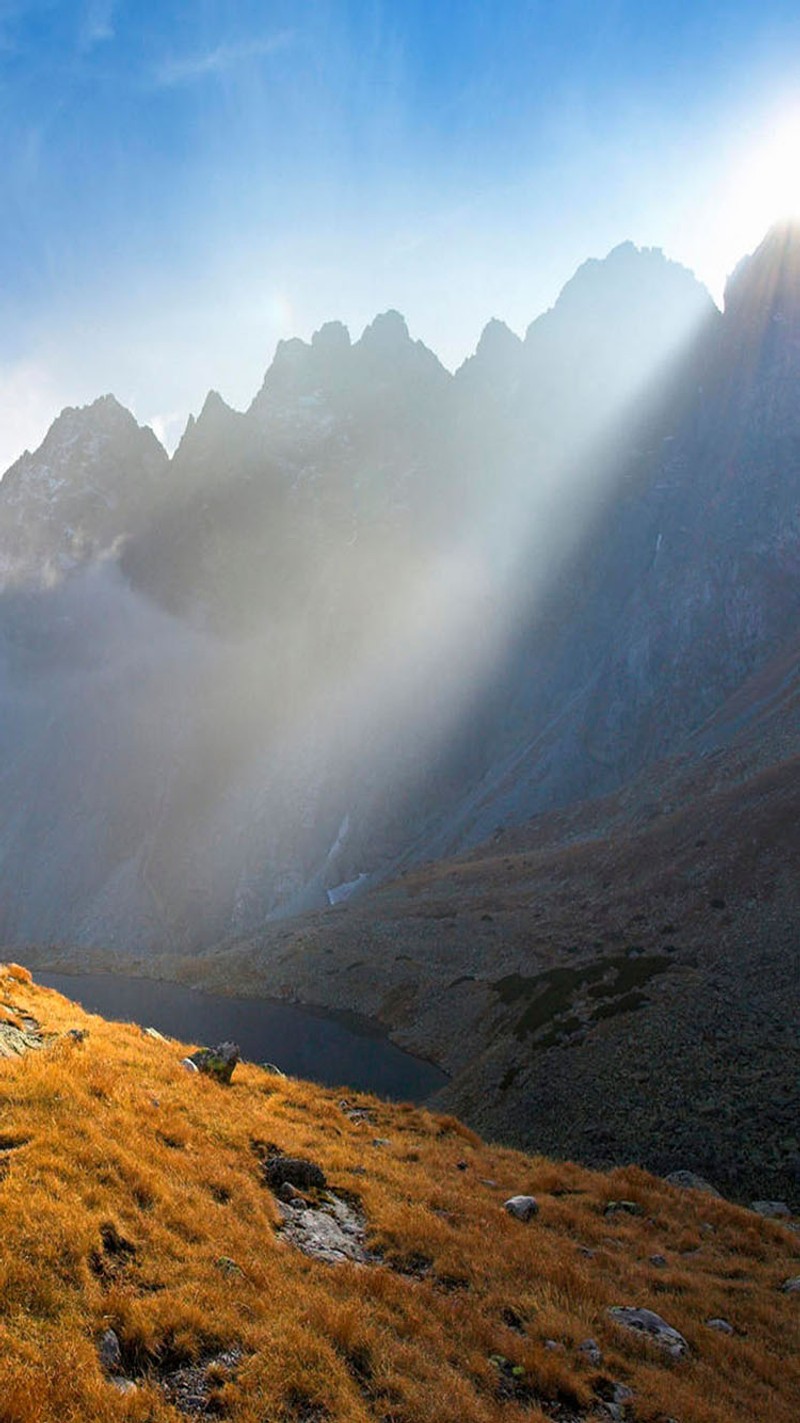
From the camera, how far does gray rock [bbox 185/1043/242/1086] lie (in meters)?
21.7

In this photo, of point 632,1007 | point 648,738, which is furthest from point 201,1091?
point 648,738

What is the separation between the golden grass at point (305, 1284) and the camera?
8219 mm

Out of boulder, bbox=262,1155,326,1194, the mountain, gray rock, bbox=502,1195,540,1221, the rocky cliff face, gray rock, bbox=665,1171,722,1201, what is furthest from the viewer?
the rocky cliff face

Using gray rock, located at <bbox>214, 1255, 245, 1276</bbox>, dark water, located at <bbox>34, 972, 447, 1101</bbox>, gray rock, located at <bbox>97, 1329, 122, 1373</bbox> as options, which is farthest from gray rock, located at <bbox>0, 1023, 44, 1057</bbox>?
dark water, located at <bbox>34, 972, 447, 1101</bbox>

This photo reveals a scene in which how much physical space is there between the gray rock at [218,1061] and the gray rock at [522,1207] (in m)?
8.76

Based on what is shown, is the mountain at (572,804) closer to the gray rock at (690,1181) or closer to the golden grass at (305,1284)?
the gray rock at (690,1181)

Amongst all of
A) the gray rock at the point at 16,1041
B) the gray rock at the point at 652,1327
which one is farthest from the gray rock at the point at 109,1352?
the gray rock at the point at 16,1041

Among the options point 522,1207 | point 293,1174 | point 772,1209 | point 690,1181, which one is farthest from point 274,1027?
point 293,1174

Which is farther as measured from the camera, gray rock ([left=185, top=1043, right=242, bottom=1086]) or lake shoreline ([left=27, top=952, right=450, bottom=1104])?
lake shoreline ([left=27, top=952, right=450, bottom=1104])

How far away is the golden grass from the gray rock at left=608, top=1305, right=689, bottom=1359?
0.30 metres

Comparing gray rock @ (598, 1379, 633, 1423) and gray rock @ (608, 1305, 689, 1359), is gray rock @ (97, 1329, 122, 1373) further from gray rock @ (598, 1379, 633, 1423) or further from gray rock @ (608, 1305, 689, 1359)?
gray rock @ (608, 1305, 689, 1359)

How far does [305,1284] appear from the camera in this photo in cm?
1066

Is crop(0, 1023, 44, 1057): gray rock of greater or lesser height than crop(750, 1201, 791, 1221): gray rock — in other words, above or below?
above

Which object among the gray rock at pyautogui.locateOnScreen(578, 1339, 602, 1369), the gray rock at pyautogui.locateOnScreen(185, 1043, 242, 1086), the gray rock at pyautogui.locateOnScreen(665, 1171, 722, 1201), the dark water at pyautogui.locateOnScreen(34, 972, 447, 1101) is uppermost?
the gray rock at pyautogui.locateOnScreen(185, 1043, 242, 1086)
